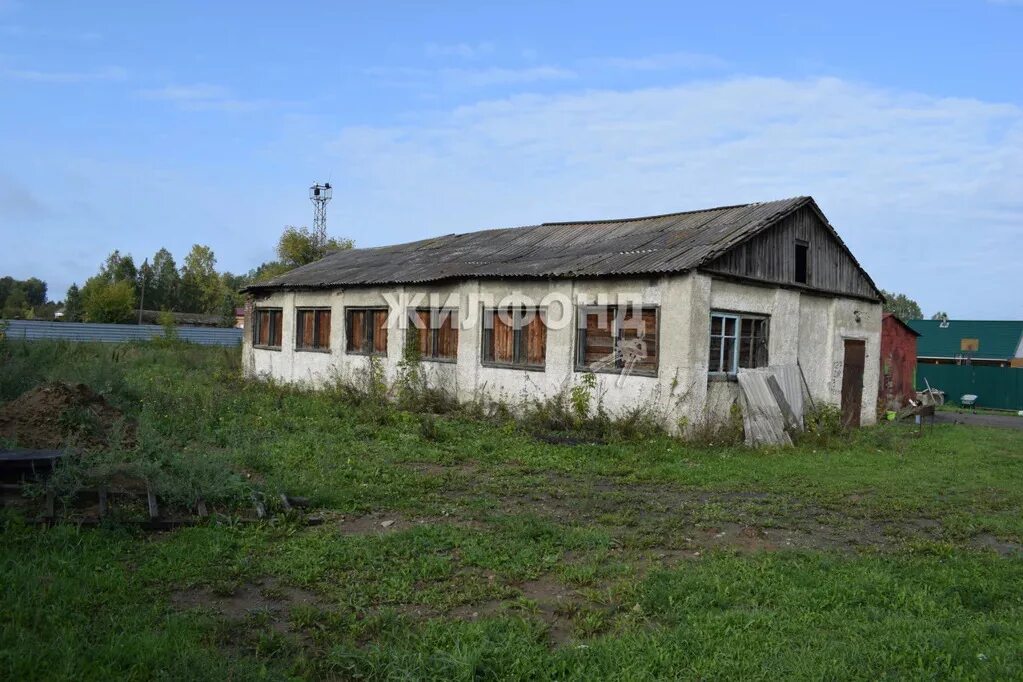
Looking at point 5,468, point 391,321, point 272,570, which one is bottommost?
point 272,570

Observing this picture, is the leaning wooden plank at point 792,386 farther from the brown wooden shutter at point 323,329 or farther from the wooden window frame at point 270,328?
the wooden window frame at point 270,328

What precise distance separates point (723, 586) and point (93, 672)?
4.01 meters

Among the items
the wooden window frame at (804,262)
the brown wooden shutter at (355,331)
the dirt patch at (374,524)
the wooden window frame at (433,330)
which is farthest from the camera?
the brown wooden shutter at (355,331)

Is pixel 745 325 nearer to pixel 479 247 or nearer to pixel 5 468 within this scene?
pixel 479 247

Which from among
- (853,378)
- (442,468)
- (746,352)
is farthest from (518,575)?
(853,378)

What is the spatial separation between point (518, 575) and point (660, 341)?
27.0 ft

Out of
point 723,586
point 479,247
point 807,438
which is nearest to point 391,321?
point 479,247

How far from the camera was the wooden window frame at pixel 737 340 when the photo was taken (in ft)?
45.6

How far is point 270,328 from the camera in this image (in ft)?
77.0

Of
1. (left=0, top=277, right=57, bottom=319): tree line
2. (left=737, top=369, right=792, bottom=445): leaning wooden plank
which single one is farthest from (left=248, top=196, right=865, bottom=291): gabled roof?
(left=0, top=277, right=57, bottom=319): tree line

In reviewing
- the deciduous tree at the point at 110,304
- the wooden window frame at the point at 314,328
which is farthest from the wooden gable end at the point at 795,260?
the deciduous tree at the point at 110,304

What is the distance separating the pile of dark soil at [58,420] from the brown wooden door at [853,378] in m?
14.9

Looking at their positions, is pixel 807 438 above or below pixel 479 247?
below

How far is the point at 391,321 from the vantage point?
18734mm
